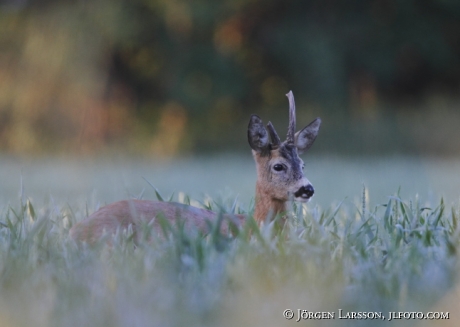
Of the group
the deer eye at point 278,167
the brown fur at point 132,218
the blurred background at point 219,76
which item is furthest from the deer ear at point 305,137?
the blurred background at point 219,76

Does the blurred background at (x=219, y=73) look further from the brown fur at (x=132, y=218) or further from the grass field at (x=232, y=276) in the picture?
the grass field at (x=232, y=276)

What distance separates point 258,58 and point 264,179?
32.5 ft

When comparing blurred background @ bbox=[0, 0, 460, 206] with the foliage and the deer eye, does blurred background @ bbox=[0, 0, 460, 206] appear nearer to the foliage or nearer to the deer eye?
the deer eye

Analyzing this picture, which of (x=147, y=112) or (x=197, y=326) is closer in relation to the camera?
(x=197, y=326)

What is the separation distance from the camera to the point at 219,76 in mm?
12609

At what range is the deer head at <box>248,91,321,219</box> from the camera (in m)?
3.38

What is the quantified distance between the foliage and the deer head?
44cm

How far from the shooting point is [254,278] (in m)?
2.23

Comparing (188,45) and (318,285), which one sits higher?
(188,45)

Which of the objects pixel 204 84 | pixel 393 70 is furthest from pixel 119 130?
pixel 393 70

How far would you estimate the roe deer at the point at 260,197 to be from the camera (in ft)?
9.96

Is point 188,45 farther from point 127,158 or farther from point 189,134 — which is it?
point 127,158

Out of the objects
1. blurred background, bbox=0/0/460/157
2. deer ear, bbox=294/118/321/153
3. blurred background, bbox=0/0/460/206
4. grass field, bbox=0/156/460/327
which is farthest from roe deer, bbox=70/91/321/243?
blurred background, bbox=0/0/460/157

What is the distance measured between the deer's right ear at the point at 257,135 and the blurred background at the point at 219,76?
278 inches
